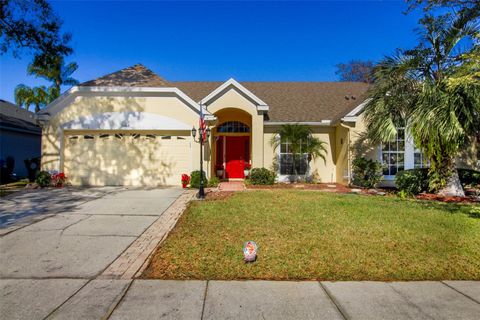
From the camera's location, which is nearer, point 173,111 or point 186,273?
point 186,273

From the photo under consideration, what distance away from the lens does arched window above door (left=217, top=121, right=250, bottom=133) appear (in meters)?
16.2

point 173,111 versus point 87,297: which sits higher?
point 173,111

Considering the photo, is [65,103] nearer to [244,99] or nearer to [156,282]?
[244,99]

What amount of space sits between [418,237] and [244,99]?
9.76m

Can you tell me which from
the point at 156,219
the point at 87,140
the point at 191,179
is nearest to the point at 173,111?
the point at 191,179

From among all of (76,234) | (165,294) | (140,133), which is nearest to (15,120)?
(140,133)

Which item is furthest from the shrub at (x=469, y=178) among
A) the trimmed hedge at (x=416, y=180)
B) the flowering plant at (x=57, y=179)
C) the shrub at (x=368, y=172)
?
the flowering plant at (x=57, y=179)

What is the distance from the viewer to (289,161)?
15109mm

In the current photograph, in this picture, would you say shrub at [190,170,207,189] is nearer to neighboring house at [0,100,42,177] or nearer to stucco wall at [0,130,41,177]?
neighboring house at [0,100,42,177]

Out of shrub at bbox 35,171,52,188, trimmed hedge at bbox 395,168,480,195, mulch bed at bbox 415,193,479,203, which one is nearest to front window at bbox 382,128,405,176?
trimmed hedge at bbox 395,168,480,195

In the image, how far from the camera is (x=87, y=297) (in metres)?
3.65

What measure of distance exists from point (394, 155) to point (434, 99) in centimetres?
408

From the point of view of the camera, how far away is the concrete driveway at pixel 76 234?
4.55 meters

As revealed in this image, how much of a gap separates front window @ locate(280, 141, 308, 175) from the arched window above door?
2460mm
